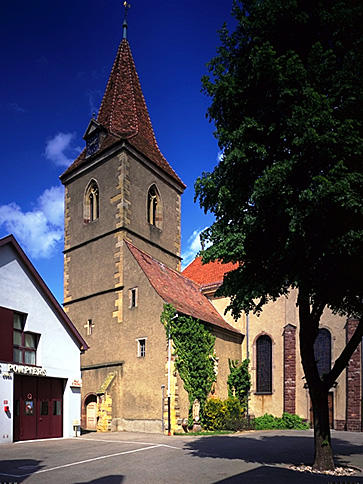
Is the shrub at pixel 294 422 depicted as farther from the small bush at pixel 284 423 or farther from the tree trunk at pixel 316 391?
the tree trunk at pixel 316 391

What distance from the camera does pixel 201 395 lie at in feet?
82.0

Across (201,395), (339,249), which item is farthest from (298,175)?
(201,395)

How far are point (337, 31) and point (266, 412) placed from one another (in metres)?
23.3

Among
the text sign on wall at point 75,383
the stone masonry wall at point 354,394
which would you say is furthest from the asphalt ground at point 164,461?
the stone masonry wall at point 354,394

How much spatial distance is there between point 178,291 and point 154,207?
21.8ft

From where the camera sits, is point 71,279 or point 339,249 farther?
point 71,279

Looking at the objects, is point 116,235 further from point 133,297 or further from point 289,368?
point 289,368

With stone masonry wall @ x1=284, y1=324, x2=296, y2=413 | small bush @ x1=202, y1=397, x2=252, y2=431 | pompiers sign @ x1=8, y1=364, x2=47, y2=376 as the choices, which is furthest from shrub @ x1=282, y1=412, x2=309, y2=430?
pompiers sign @ x1=8, y1=364, x2=47, y2=376

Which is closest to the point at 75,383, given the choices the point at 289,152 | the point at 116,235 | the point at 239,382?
the point at 116,235

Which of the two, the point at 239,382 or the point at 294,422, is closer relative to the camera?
the point at 294,422

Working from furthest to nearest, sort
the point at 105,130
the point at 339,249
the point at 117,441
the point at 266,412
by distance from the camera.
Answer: the point at 105,130 → the point at 266,412 → the point at 117,441 → the point at 339,249

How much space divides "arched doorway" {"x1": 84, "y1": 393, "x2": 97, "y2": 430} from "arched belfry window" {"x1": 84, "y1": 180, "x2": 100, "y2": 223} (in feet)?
34.6

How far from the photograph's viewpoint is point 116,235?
92.8 feet

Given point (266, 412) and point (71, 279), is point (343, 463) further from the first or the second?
point (71, 279)
